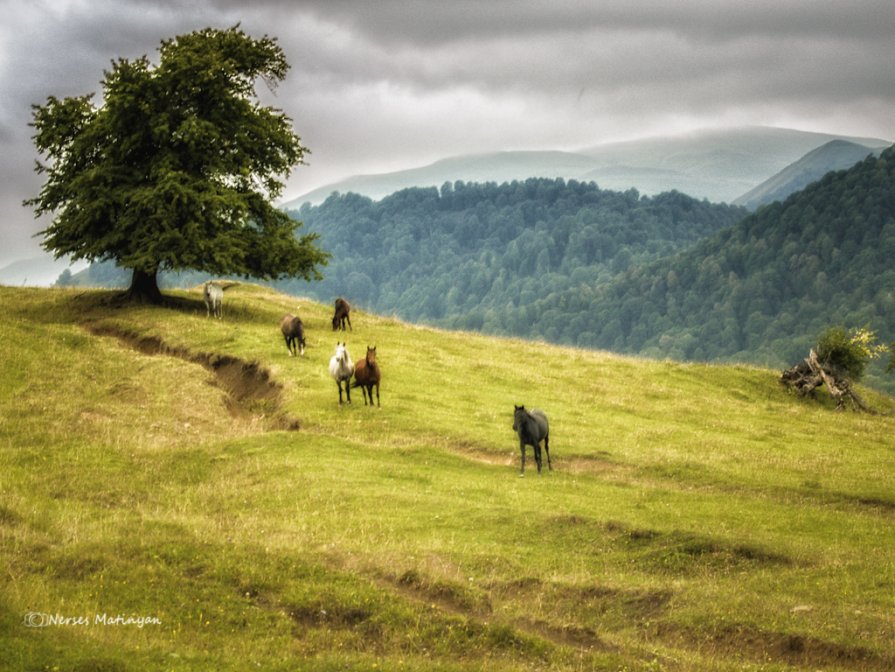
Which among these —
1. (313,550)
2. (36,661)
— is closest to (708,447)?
(313,550)

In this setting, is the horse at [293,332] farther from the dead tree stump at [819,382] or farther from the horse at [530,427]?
the dead tree stump at [819,382]

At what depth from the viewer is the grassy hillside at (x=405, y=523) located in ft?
44.0

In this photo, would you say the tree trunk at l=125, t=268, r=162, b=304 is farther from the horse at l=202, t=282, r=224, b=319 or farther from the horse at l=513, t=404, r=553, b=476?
the horse at l=513, t=404, r=553, b=476

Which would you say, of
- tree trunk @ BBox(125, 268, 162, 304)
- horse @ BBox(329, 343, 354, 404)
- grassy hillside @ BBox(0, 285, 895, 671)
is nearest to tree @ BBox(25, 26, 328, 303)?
tree trunk @ BBox(125, 268, 162, 304)

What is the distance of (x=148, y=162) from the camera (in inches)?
1975

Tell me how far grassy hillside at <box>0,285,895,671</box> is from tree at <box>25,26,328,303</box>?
26.6 feet

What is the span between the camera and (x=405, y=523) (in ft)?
64.5

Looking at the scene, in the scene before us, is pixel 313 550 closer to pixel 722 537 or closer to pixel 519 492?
pixel 519 492

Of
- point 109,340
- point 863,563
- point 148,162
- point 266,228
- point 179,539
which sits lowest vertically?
Result: point 863,563

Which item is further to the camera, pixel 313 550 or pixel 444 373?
pixel 444 373

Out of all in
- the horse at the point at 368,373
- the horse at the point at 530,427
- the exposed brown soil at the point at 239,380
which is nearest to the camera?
the horse at the point at 530,427

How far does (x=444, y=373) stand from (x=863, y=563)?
82.6 ft

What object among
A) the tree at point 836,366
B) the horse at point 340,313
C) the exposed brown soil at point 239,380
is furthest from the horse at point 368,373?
the tree at point 836,366

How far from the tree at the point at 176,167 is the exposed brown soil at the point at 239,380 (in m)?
5.59
